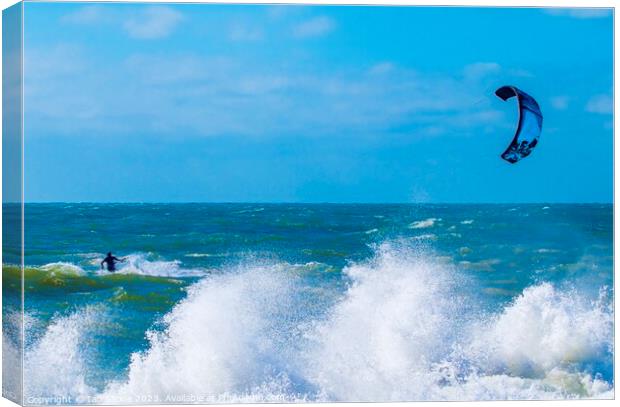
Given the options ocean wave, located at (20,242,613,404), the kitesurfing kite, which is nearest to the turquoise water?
ocean wave, located at (20,242,613,404)

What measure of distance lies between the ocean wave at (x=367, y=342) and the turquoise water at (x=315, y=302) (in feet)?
0.04

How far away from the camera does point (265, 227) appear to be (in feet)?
32.2

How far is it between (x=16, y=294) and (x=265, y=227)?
2207mm

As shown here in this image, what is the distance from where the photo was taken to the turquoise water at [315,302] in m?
9.39

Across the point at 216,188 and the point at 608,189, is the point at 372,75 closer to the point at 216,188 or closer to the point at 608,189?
the point at 216,188

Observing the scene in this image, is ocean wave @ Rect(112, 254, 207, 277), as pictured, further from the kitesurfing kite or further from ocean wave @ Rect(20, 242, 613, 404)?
the kitesurfing kite

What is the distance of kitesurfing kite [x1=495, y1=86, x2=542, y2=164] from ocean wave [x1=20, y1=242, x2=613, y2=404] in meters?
1.18

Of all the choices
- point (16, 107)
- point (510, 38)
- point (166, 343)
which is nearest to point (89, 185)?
point (16, 107)

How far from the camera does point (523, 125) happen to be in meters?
9.91

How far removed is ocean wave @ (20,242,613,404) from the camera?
31.0 feet

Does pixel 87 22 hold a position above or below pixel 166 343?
above

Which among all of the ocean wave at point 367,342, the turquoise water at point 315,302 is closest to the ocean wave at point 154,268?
the turquoise water at point 315,302

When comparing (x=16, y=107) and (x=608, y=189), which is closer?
(x=16, y=107)

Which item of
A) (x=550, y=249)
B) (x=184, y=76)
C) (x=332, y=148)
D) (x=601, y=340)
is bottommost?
(x=601, y=340)
